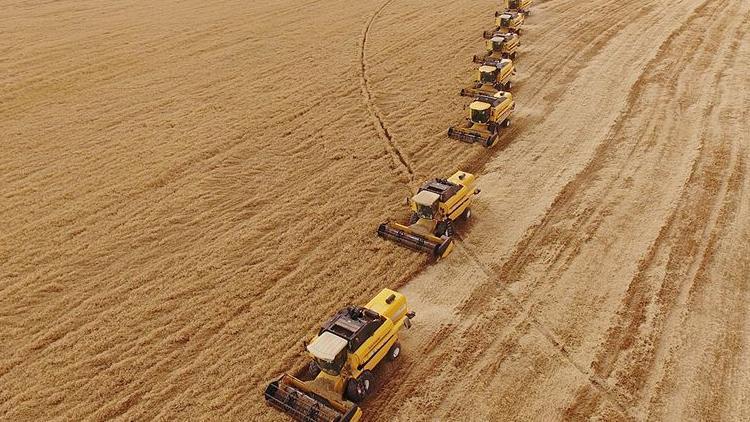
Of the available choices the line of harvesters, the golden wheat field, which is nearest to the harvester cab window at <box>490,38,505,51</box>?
the golden wheat field

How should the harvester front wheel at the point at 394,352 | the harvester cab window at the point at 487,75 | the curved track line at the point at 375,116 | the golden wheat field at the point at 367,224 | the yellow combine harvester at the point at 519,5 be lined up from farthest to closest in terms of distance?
the yellow combine harvester at the point at 519,5 → the harvester cab window at the point at 487,75 → the curved track line at the point at 375,116 → the harvester front wheel at the point at 394,352 → the golden wheat field at the point at 367,224

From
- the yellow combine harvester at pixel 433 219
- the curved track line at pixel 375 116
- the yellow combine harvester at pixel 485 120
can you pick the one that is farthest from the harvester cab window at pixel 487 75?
the yellow combine harvester at pixel 433 219

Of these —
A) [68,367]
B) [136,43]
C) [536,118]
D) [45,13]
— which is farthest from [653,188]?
[45,13]

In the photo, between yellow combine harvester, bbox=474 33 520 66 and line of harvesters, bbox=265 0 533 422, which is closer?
line of harvesters, bbox=265 0 533 422

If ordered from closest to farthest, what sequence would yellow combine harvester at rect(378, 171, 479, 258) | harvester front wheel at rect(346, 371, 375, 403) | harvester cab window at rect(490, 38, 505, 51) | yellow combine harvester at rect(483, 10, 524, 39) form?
harvester front wheel at rect(346, 371, 375, 403), yellow combine harvester at rect(378, 171, 479, 258), harvester cab window at rect(490, 38, 505, 51), yellow combine harvester at rect(483, 10, 524, 39)

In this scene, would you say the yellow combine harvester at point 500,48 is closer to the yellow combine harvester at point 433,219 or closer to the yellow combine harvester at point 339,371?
the yellow combine harvester at point 433,219

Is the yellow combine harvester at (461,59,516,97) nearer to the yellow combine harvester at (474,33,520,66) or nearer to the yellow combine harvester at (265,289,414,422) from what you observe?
the yellow combine harvester at (474,33,520,66)
